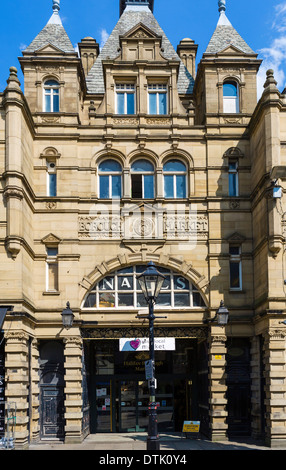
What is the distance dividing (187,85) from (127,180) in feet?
26.5

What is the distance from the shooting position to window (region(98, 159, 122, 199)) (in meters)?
27.5

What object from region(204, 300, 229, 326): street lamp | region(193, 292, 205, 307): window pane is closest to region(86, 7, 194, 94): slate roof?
region(193, 292, 205, 307): window pane

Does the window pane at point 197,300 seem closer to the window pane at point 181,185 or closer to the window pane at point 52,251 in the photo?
the window pane at point 181,185

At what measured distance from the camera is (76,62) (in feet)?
91.0

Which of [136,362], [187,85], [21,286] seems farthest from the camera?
[187,85]

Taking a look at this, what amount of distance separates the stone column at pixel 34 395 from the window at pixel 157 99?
36.0ft

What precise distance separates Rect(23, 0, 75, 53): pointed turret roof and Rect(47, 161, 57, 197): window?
5.04 metres

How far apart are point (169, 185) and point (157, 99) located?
392 centimetres

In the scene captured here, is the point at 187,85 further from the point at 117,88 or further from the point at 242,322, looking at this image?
the point at 242,322

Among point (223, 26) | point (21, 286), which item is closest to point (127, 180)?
point (21, 286)

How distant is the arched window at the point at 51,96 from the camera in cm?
2786

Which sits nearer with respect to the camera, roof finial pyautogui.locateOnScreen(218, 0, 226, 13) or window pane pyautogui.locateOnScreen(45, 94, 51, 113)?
window pane pyautogui.locateOnScreen(45, 94, 51, 113)

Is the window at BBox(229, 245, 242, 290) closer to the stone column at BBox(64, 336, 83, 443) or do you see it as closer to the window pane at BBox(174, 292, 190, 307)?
the window pane at BBox(174, 292, 190, 307)

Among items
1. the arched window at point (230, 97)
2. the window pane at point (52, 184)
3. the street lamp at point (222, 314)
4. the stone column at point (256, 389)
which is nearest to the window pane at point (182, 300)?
the street lamp at point (222, 314)
